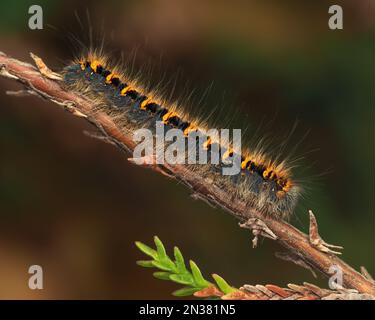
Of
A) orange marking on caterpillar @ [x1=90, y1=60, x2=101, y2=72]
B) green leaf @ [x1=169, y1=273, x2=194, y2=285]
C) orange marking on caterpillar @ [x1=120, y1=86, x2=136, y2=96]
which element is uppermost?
orange marking on caterpillar @ [x1=90, y1=60, x2=101, y2=72]

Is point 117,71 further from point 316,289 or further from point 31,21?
point 316,289

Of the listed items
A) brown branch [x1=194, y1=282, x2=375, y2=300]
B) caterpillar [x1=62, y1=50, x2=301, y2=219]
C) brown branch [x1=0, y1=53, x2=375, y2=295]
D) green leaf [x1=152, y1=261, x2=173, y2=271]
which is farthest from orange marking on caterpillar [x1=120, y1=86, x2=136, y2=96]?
brown branch [x1=194, y1=282, x2=375, y2=300]

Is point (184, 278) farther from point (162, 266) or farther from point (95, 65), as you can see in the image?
point (95, 65)

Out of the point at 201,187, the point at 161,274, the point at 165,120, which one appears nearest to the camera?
the point at 161,274

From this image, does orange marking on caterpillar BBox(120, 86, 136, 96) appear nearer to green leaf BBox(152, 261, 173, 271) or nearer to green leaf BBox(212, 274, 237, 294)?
green leaf BBox(152, 261, 173, 271)

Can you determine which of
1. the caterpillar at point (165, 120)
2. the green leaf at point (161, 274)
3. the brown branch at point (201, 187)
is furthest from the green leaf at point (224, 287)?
the caterpillar at point (165, 120)

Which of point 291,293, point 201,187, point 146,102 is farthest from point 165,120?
point 291,293

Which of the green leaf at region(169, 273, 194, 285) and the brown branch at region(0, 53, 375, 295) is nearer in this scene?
the green leaf at region(169, 273, 194, 285)
